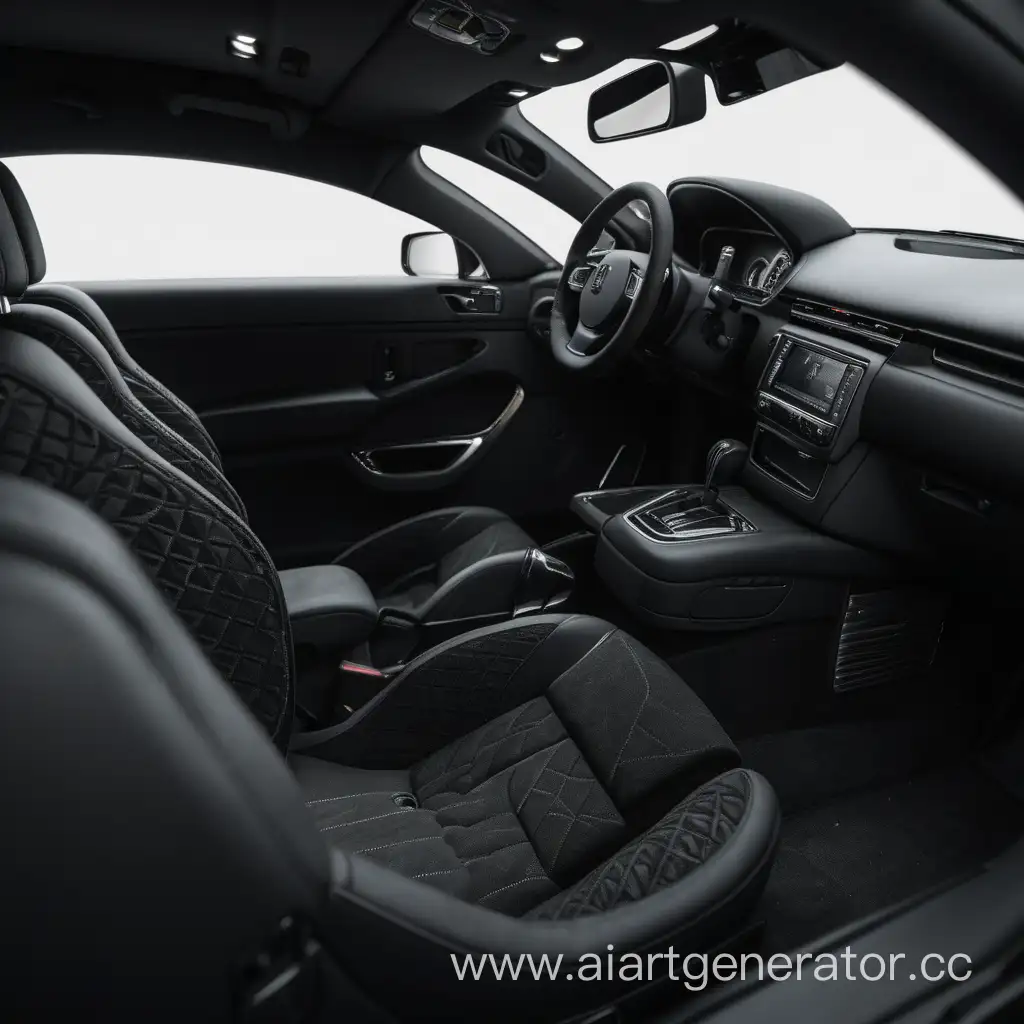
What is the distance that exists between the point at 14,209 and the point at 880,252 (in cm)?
159

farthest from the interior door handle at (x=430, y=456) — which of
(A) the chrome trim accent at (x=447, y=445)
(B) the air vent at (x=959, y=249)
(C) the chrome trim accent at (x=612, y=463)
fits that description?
(B) the air vent at (x=959, y=249)

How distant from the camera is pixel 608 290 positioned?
197 cm

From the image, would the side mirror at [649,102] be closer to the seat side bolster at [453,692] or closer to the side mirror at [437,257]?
the side mirror at [437,257]

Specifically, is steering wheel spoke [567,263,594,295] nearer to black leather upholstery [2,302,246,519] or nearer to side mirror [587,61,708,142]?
side mirror [587,61,708,142]

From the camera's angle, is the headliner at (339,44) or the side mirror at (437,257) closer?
the headliner at (339,44)

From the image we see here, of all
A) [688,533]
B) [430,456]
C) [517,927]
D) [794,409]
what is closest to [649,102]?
[794,409]

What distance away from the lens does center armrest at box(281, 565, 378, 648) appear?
1.44 metres

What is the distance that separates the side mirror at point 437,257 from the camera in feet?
7.95

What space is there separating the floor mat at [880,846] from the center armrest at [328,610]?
89cm

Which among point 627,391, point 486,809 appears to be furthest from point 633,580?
point 627,391

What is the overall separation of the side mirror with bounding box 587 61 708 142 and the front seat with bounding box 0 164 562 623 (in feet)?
3.44

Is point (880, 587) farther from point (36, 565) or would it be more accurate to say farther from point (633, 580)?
point (36, 565)

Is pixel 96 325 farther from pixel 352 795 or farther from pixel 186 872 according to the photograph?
pixel 186 872

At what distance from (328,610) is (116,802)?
996 mm
